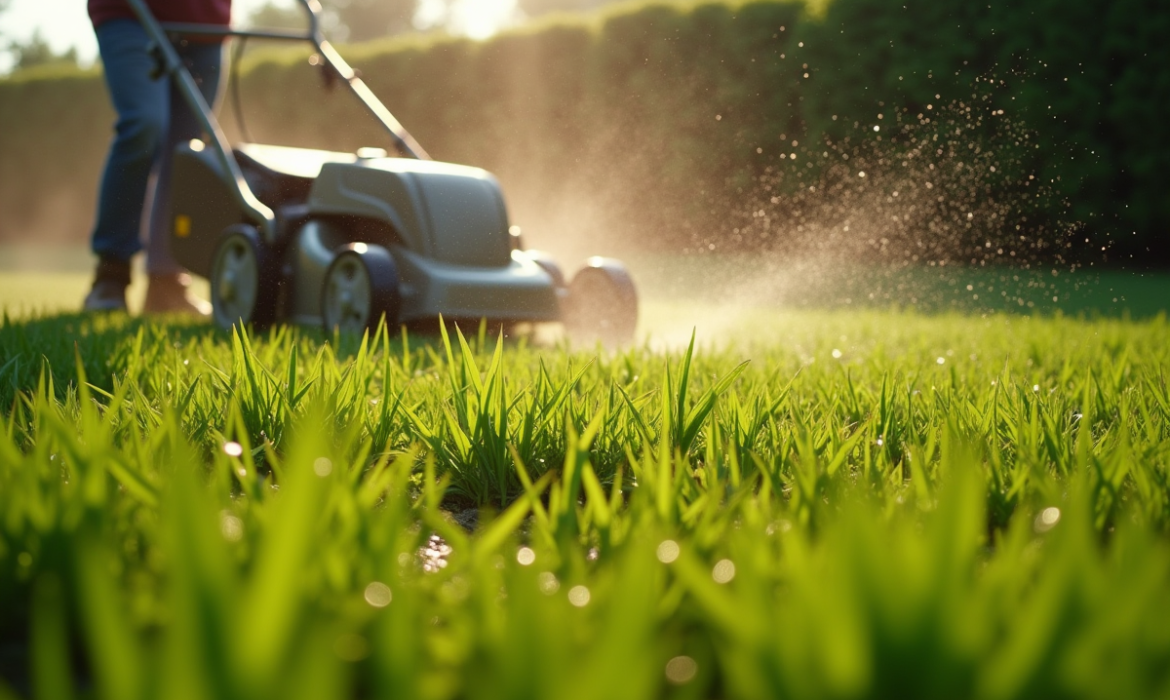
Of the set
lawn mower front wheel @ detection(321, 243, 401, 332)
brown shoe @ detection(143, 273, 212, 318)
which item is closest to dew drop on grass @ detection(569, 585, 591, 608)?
lawn mower front wheel @ detection(321, 243, 401, 332)

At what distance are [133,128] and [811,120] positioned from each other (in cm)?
602

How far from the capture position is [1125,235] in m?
8.40

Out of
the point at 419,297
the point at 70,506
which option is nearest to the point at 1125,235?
the point at 419,297

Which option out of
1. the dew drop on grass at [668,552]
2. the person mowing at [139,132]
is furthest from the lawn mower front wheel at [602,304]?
the dew drop on grass at [668,552]

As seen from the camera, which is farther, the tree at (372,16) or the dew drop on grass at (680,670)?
the tree at (372,16)

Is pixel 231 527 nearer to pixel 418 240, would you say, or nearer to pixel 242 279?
pixel 418 240

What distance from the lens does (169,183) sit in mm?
4805

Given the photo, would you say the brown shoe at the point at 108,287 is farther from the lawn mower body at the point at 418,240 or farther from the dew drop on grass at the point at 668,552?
the dew drop on grass at the point at 668,552

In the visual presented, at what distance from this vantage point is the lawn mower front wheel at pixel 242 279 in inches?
143

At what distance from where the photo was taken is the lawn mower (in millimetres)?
3488

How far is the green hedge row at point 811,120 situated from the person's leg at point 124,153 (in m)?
4.30

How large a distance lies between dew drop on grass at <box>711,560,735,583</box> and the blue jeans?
156 inches

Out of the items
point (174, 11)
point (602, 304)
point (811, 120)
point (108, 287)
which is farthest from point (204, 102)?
point (811, 120)

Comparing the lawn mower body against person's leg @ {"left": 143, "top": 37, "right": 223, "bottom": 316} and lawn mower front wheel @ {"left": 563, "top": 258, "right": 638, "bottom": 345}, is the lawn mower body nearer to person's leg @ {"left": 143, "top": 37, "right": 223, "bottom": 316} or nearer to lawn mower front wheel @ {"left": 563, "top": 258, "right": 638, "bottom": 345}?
lawn mower front wheel @ {"left": 563, "top": 258, "right": 638, "bottom": 345}
